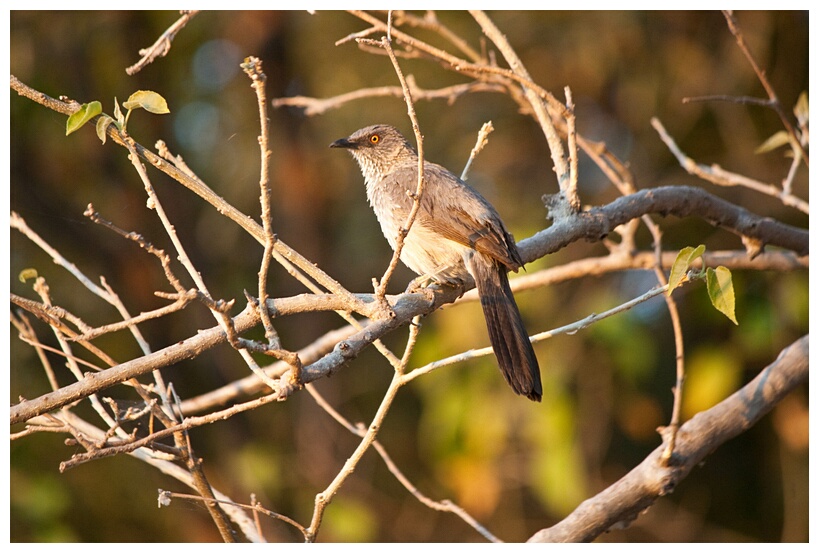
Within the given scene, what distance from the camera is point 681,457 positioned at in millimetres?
3152

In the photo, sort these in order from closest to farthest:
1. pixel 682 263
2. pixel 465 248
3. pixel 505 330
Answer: pixel 682 263 → pixel 505 330 → pixel 465 248

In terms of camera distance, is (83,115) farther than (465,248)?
No

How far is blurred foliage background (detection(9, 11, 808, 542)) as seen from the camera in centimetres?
566

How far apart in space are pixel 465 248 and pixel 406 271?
4001mm

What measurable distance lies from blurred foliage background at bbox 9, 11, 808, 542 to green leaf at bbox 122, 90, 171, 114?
3.16m

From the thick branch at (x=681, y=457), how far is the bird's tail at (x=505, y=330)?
0.48 metres

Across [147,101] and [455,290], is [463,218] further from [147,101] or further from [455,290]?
[147,101]

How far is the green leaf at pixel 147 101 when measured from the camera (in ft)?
7.32

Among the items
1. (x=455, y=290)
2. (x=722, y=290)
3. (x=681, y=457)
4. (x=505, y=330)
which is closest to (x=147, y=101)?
(x=455, y=290)

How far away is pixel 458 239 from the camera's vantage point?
3.45 metres

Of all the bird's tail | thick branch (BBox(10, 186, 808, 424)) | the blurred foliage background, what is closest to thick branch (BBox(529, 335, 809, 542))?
the bird's tail

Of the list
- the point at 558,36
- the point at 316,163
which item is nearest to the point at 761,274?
the point at 558,36

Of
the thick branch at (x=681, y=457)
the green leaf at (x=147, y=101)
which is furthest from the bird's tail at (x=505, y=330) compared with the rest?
the green leaf at (x=147, y=101)

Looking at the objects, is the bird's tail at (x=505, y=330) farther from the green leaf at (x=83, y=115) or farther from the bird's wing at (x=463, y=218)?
the green leaf at (x=83, y=115)
